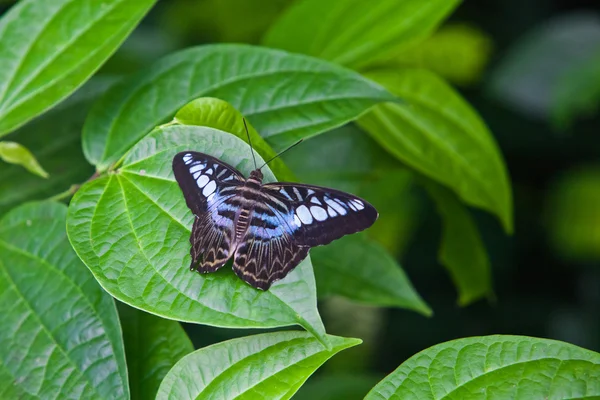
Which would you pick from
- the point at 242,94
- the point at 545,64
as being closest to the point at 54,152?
the point at 242,94

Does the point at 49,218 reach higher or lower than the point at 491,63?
higher

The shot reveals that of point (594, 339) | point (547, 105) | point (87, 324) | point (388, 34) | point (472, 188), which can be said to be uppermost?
point (388, 34)

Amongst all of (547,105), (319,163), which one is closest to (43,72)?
(319,163)

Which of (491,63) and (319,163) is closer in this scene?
(319,163)

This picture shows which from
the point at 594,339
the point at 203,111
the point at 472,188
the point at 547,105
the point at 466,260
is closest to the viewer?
the point at 203,111

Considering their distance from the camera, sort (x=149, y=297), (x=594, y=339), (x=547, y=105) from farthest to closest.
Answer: (x=594, y=339), (x=547, y=105), (x=149, y=297)

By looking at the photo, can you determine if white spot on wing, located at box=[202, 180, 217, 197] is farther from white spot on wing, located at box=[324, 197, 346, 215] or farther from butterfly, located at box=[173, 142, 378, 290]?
white spot on wing, located at box=[324, 197, 346, 215]

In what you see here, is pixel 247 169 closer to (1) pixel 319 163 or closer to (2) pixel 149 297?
(2) pixel 149 297

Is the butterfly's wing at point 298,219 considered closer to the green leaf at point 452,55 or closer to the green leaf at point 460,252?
the green leaf at point 460,252
